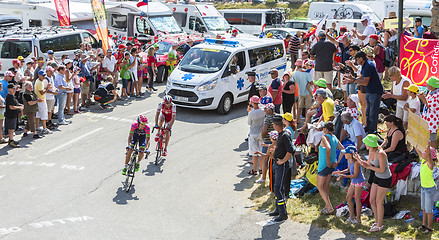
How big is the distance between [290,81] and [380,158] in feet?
19.6

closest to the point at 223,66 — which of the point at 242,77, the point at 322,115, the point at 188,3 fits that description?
the point at 242,77

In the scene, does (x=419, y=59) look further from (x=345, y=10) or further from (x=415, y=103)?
(x=345, y=10)

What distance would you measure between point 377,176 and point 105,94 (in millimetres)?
10912

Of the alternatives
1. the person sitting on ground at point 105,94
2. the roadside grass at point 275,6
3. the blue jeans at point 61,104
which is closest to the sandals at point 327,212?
the blue jeans at point 61,104

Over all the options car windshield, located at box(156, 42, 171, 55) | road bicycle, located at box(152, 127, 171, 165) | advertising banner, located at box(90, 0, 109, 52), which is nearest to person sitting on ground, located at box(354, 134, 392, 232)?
road bicycle, located at box(152, 127, 171, 165)

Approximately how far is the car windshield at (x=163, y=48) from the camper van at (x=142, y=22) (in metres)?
4.25

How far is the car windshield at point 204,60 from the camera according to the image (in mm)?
17125

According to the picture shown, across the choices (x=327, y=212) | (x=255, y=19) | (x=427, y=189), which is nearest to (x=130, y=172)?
(x=327, y=212)

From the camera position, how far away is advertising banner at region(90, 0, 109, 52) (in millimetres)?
21984

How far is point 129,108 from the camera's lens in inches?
712

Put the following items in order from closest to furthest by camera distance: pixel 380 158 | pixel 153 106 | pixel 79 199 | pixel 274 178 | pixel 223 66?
1. pixel 380 158
2. pixel 274 178
3. pixel 79 199
4. pixel 223 66
5. pixel 153 106

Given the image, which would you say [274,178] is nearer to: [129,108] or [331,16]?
[129,108]

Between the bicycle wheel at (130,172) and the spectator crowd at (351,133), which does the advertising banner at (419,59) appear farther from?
the bicycle wheel at (130,172)

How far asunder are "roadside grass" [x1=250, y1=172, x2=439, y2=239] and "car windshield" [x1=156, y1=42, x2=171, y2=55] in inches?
458
